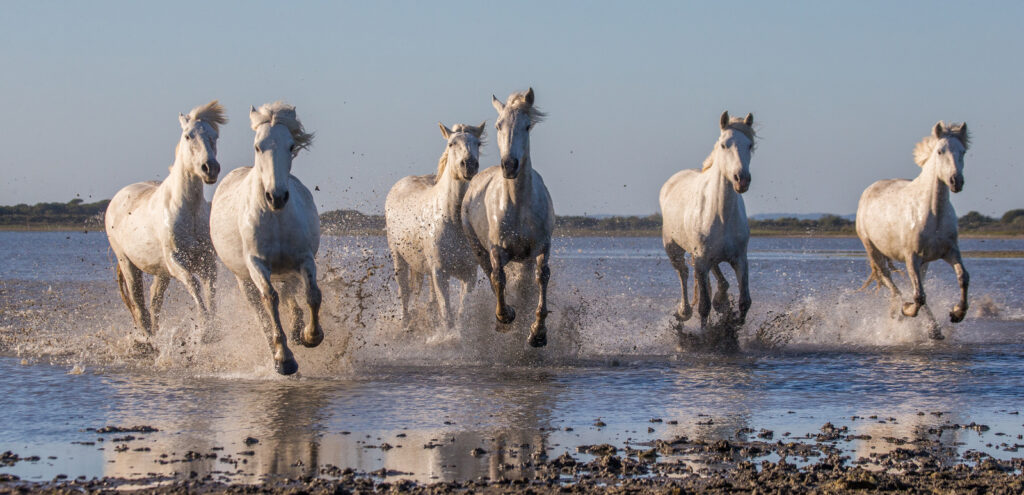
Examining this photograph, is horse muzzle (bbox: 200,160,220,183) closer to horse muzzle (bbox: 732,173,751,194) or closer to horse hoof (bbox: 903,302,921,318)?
horse muzzle (bbox: 732,173,751,194)

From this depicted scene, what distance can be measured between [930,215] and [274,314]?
7.43m

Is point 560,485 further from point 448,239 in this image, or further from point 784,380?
point 448,239

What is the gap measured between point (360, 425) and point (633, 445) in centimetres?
176

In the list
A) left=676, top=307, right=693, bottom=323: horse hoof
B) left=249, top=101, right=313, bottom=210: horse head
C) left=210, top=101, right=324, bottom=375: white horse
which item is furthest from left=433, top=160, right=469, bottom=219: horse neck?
left=676, top=307, right=693, bottom=323: horse hoof

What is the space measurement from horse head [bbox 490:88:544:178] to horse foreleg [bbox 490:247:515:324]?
80cm

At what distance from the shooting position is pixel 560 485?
17.5ft

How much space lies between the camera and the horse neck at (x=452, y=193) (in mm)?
11258

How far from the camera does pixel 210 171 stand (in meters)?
9.55

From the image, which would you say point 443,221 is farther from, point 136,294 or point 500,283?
point 136,294

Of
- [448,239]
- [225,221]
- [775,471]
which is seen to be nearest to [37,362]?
[225,221]

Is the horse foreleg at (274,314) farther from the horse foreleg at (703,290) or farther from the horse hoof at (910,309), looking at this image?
the horse hoof at (910,309)

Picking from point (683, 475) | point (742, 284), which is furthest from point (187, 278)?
A: point (683, 475)

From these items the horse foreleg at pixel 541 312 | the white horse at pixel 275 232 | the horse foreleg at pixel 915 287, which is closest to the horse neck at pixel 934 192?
the horse foreleg at pixel 915 287

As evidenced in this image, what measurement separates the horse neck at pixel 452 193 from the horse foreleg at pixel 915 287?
5150 mm
